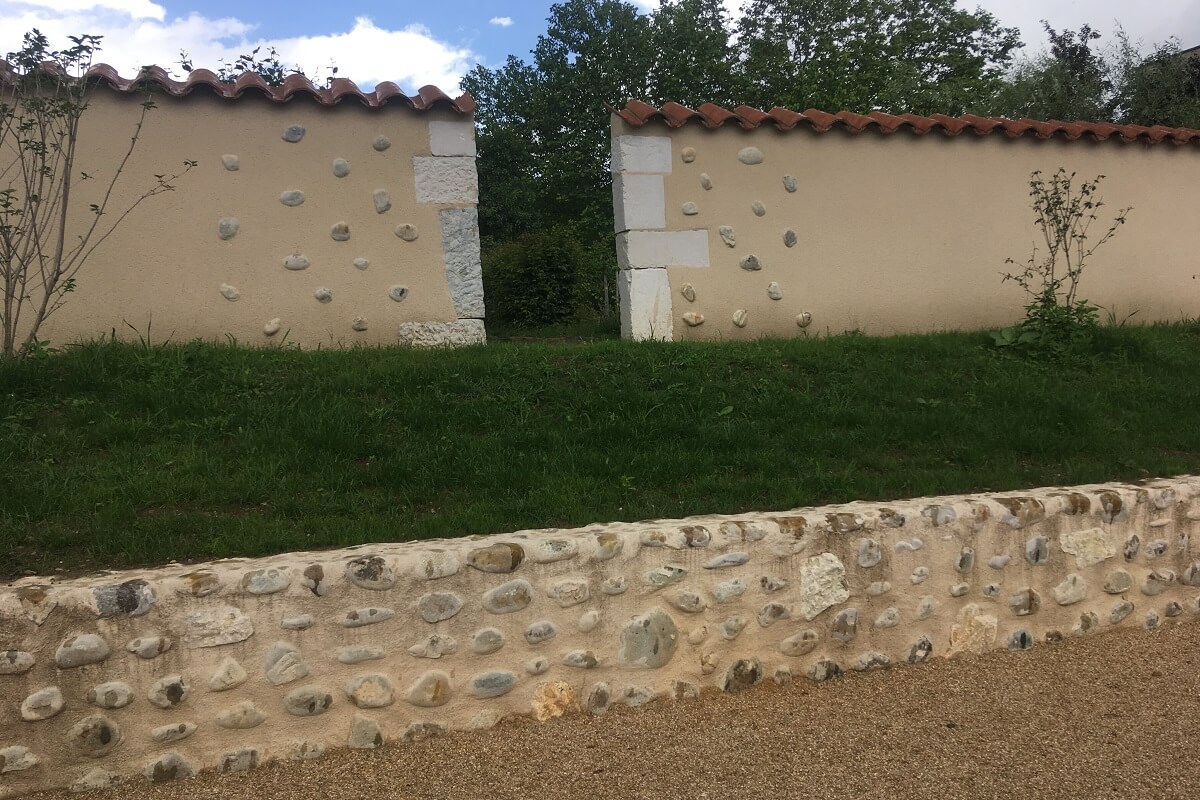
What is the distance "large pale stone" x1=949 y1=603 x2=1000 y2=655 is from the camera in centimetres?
341

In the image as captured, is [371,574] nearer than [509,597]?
Yes

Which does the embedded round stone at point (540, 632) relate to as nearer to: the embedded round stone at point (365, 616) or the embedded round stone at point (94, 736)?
the embedded round stone at point (365, 616)

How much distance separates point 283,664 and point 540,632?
2.74 ft

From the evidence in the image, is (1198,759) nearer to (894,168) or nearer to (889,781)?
(889,781)

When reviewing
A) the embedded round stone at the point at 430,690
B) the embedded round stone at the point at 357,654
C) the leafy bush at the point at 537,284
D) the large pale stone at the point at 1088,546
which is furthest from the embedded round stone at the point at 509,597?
the leafy bush at the point at 537,284

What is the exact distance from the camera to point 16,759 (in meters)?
2.46

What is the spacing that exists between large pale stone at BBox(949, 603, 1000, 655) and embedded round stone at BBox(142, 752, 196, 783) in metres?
2.85

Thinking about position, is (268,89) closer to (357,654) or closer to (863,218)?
(357,654)

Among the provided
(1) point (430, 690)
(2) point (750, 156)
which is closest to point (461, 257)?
(2) point (750, 156)

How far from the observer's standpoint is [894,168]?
6.62 m

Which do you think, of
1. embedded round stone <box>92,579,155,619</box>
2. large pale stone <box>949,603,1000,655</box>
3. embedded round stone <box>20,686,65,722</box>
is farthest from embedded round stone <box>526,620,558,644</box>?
large pale stone <box>949,603,1000,655</box>

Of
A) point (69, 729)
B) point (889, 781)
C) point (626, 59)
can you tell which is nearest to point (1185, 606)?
point (889, 781)

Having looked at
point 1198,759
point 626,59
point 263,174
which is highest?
point 626,59

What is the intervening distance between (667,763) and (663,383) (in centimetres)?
256
